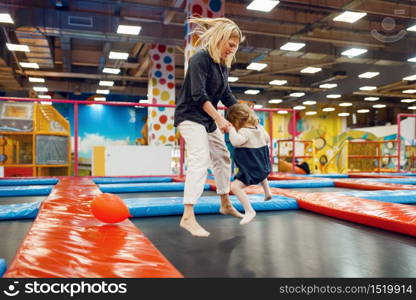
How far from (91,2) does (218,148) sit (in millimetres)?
5528

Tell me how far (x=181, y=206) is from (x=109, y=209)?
66 centimetres

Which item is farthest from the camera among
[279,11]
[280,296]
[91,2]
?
[279,11]

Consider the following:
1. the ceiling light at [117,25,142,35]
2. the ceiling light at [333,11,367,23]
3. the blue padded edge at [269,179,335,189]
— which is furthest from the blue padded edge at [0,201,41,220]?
the ceiling light at [333,11,367,23]

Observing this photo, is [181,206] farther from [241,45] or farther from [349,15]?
[241,45]

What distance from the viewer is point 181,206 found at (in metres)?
2.05

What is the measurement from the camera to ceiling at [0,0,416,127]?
5965mm

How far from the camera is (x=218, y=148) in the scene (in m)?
1.68

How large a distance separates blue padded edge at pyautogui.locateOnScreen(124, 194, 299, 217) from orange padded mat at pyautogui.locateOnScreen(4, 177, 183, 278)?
15.8 inches

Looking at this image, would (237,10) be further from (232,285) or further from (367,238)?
(232,285)

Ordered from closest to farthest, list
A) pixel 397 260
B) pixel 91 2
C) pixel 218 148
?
pixel 397 260 < pixel 218 148 < pixel 91 2

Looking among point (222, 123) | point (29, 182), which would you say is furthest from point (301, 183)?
point (29, 182)

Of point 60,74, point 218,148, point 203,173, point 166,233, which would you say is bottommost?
point 166,233

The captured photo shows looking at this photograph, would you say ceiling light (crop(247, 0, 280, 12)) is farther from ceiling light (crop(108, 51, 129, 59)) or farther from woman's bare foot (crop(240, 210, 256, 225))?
woman's bare foot (crop(240, 210, 256, 225))

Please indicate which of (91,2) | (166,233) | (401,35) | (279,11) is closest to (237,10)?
(279,11)
